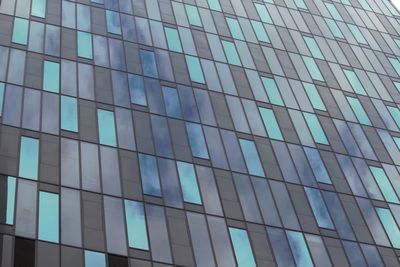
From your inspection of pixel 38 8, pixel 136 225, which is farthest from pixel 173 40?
pixel 136 225

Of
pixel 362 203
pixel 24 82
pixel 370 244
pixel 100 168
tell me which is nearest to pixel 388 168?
pixel 362 203

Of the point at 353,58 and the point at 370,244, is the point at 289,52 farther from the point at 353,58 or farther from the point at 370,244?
the point at 370,244

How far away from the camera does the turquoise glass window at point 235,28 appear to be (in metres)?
52.9

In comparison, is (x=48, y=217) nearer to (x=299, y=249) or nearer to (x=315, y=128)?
(x=299, y=249)

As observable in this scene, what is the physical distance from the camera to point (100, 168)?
35.5 meters

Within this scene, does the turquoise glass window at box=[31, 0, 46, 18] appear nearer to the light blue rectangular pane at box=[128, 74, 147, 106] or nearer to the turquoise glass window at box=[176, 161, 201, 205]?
the light blue rectangular pane at box=[128, 74, 147, 106]

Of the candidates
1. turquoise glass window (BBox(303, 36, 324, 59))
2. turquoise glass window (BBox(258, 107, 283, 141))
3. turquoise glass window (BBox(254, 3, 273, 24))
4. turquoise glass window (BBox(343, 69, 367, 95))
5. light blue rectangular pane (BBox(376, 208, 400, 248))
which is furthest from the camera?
turquoise glass window (BBox(254, 3, 273, 24))

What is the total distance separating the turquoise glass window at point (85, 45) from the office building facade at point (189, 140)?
0.40 feet

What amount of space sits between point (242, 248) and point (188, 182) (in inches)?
193

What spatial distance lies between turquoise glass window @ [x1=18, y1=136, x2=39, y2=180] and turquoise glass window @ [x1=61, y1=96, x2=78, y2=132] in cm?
241

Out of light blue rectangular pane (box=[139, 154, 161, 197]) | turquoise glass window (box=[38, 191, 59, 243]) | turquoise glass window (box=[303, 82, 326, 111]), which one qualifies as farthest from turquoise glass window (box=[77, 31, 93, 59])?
turquoise glass window (box=[303, 82, 326, 111])

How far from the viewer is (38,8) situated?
45.6m

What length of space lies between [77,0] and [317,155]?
19978 millimetres

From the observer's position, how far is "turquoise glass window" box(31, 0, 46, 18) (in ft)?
148
